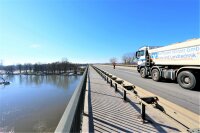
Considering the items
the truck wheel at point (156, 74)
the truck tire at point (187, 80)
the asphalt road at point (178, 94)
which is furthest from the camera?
the truck wheel at point (156, 74)

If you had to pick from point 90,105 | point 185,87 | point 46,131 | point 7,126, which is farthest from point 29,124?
point 185,87

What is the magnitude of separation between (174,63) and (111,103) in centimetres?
574

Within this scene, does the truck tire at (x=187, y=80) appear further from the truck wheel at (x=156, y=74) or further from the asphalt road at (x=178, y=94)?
the truck wheel at (x=156, y=74)

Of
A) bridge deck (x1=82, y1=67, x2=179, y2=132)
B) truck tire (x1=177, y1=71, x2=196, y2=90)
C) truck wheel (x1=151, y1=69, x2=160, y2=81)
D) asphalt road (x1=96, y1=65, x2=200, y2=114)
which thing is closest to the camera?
bridge deck (x1=82, y1=67, x2=179, y2=132)

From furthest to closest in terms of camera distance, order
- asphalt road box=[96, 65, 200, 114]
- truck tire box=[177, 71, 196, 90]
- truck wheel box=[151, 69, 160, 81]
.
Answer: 1. truck wheel box=[151, 69, 160, 81]
2. truck tire box=[177, 71, 196, 90]
3. asphalt road box=[96, 65, 200, 114]

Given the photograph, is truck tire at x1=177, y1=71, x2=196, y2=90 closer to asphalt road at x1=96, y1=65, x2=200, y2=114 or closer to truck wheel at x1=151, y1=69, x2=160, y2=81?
asphalt road at x1=96, y1=65, x2=200, y2=114

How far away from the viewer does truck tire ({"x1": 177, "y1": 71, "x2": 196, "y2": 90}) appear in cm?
873

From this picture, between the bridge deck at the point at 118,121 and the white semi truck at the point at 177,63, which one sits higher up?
the white semi truck at the point at 177,63

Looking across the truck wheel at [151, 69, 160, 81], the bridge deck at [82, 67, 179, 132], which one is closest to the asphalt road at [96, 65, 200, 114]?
the bridge deck at [82, 67, 179, 132]

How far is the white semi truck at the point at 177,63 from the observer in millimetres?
8766

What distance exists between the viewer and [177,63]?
10242mm

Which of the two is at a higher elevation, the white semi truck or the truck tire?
the white semi truck

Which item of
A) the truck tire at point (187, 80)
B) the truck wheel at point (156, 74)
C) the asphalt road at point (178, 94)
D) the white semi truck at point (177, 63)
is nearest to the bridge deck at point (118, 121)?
the asphalt road at point (178, 94)

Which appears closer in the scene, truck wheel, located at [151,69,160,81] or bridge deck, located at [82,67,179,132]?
bridge deck, located at [82,67,179,132]
